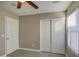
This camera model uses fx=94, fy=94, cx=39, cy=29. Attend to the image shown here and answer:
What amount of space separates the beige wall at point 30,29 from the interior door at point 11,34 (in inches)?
13.2

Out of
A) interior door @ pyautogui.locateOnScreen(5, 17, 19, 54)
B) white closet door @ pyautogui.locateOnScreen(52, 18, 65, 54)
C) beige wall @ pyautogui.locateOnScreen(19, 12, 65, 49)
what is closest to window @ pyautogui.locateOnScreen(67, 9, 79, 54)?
white closet door @ pyautogui.locateOnScreen(52, 18, 65, 54)

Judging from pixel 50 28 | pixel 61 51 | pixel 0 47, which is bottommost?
pixel 61 51

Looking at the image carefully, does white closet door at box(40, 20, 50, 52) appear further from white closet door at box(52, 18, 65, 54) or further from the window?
the window

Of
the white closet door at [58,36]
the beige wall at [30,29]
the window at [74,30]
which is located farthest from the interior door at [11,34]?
the window at [74,30]

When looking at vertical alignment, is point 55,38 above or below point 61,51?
above

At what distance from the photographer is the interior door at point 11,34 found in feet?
13.8

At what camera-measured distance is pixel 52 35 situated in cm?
475

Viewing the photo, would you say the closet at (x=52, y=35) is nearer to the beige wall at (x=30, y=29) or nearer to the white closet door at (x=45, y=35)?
the white closet door at (x=45, y=35)

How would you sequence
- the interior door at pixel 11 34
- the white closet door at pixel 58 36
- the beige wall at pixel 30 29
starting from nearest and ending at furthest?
1. the interior door at pixel 11 34
2. the white closet door at pixel 58 36
3. the beige wall at pixel 30 29

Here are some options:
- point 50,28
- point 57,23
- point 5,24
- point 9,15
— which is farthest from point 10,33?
point 57,23

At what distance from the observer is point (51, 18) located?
15.6 feet

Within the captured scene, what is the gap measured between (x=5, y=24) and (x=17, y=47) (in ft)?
5.61

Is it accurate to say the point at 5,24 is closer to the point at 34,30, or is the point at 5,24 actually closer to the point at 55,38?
the point at 34,30

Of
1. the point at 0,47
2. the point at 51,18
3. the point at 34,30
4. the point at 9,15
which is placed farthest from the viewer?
the point at 34,30
